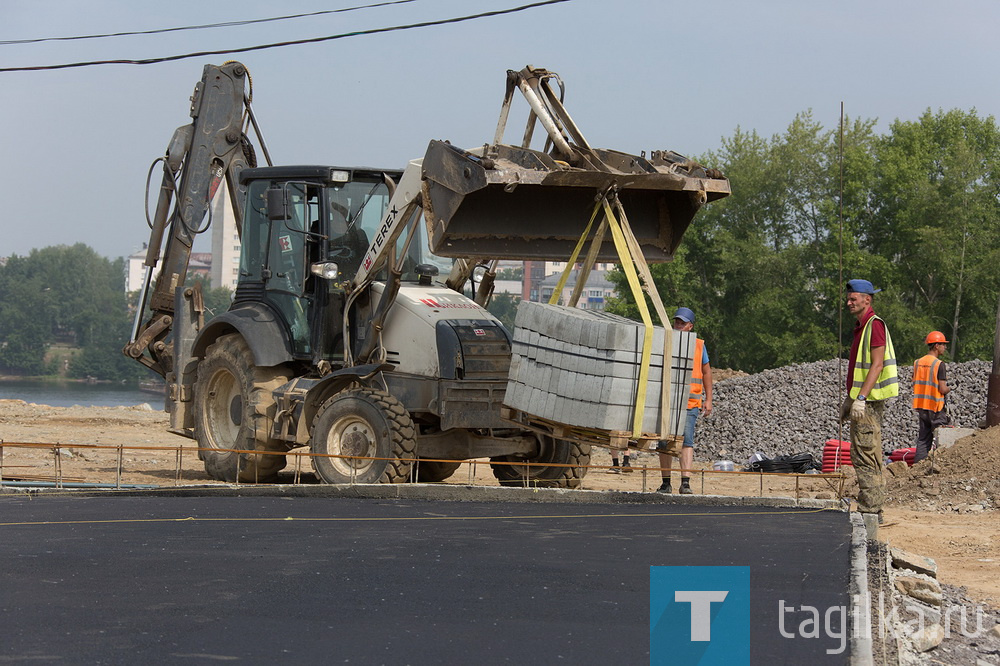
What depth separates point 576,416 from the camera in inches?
362

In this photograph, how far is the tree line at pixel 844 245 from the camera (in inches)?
1929

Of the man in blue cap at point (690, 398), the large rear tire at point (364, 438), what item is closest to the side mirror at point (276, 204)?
the large rear tire at point (364, 438)

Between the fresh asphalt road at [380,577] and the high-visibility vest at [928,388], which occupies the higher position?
the high-visibility vest at [928,388]

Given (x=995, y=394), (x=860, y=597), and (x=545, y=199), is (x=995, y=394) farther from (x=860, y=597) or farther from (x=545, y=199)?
(x=860, y=597)

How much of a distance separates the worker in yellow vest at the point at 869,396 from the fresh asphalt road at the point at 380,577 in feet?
2.53

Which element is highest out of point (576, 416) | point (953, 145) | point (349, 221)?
point (953, 145)

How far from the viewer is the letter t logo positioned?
561cm

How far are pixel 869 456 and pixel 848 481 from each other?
543cm

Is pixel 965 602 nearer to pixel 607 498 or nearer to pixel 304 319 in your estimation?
pixel 607 498

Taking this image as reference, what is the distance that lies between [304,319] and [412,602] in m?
6.69

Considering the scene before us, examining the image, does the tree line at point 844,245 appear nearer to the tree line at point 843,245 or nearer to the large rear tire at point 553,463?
the tree line at point 843,245

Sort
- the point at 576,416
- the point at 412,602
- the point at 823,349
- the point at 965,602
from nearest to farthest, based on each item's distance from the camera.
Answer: the point at 412,602
the point at 965,602
the point at 576,416
the point at 823,349

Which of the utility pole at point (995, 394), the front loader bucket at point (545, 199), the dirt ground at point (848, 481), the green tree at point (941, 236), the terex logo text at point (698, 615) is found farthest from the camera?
the green tree at point (941, 236)

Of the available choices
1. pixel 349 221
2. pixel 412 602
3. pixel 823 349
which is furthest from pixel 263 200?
pixel 823 349
